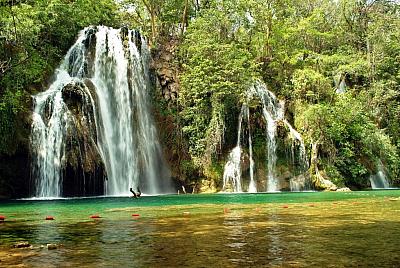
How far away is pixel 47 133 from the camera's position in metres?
23.6

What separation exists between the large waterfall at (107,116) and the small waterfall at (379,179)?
14.8 metres

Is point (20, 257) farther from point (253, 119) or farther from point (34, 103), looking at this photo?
point (253, 119)

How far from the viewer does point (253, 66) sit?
2998 cm

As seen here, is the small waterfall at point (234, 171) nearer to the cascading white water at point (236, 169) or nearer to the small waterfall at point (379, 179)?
the cascading white water at point (236, 169)

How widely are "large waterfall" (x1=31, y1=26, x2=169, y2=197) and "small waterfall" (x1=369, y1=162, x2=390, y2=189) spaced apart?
14.8 meters

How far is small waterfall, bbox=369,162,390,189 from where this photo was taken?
30561mm

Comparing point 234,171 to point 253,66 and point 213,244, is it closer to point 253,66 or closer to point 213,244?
point 253,66

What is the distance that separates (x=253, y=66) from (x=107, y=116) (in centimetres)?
1078

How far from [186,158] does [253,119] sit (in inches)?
211

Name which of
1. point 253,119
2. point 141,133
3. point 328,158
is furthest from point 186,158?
point 328,158

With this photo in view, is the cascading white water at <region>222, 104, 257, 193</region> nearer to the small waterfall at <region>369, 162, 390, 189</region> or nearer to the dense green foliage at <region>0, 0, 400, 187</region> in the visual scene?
the dense green foliage at <region>0, 0, 400, 187</region>

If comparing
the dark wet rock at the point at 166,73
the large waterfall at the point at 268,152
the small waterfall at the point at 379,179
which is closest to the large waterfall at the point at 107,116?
the dark wet rock at the point at 166,73

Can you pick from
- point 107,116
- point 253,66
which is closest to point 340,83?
point 253,66

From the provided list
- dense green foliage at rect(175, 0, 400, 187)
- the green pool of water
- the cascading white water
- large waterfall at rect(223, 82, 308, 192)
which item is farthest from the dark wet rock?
the green pool of water
